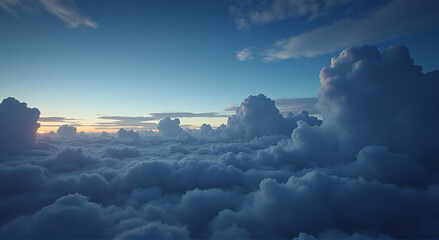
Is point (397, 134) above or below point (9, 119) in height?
below

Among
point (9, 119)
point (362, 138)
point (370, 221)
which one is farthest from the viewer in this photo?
point (9, 119)

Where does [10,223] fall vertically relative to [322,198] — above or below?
below

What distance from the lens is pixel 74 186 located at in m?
49.3

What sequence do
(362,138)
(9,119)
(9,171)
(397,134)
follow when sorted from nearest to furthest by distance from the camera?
(397,134), (362,138), (9,171), (9,119)

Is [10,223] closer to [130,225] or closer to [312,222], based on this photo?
[130,225]

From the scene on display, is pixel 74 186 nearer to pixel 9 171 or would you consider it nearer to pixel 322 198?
pixel 9 171

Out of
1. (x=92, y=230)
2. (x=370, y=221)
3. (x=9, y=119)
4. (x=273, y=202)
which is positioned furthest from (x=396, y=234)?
(x=9, y=119)

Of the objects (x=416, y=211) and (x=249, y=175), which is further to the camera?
(x=249, y=175)

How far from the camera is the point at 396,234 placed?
3033 cm

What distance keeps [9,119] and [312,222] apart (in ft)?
455

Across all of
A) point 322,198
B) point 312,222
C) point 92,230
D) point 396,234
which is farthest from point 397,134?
point 92,230

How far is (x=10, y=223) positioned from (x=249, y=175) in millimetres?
57058

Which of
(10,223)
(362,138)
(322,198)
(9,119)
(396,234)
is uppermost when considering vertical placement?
(9,119)

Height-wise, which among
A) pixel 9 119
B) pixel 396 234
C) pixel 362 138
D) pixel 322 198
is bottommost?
pixel 396 234
